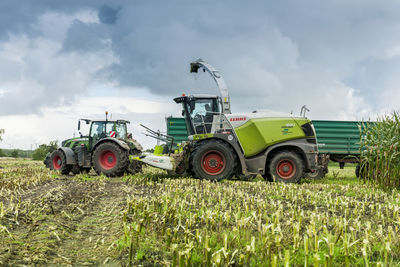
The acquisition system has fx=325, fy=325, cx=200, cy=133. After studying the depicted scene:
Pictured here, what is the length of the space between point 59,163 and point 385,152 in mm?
10758

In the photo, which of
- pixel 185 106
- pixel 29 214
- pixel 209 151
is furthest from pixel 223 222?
pixel 185 106

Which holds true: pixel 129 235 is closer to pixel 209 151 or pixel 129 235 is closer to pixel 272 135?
pixel 209 151

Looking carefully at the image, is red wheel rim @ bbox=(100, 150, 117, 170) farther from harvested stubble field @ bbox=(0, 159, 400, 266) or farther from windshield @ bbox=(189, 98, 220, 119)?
harvested stubble field @ bbox=(0, 159, 400, 266)

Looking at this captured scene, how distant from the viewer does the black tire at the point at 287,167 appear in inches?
352

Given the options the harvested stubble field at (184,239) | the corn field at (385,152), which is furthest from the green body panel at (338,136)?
the harvested stubble field at (184,239)

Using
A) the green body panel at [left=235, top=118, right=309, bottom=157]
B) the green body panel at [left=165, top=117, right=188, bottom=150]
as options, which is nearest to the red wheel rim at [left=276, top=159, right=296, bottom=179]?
the green body panel at [left=235, top=118, right=309, bottom=157]

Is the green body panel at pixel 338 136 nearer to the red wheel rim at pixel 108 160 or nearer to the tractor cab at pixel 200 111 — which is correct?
the tractor cab at pixel 200 111

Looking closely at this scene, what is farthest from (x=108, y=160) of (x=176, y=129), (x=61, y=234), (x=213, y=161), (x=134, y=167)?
(x=61, y=234)

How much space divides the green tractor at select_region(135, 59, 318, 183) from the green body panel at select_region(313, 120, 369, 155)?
3.18 meters

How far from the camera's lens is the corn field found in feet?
23.2

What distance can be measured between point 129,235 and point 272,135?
671cm

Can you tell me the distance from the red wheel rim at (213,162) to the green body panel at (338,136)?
5.17 metres

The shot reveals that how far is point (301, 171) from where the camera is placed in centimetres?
898

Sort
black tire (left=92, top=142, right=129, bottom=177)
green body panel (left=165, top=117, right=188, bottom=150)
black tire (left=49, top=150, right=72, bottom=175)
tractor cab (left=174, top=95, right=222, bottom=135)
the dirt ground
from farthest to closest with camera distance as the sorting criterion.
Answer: green body panel (left=165, top=117, right=188, bottom=150), black tire (left=49, top=150, right=72, bottom=175), black tire (left=92, top=142, right=129, bottom=177), tractor cab (left=174, top=95, right=222, bottom=135), the dirt ground
